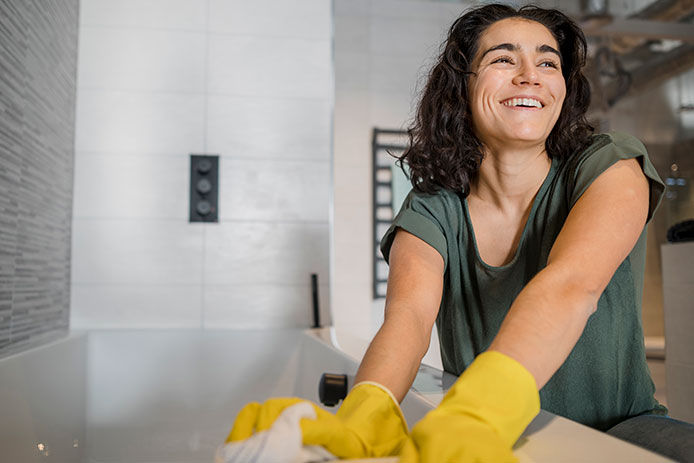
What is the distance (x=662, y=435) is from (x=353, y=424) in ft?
1.36

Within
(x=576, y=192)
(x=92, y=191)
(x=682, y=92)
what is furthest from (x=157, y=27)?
(x=682, y=92)

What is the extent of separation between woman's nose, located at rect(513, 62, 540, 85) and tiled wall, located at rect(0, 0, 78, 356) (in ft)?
4.03

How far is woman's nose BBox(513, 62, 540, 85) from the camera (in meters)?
1.11

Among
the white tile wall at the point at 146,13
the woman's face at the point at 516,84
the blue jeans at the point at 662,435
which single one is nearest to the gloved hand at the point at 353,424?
the blue jeans at the point at 662,435

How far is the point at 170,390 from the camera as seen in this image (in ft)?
7.82

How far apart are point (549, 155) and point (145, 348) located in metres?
1.77

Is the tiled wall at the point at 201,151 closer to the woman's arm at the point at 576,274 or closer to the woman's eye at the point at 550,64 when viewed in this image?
the woman's eye at the point at 550,64

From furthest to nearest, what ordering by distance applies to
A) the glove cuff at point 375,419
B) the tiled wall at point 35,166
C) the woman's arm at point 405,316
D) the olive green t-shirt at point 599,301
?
the tiled wall at point 35,166 → the olive green t-shirt at point 599,301 → the woman's arm at point 405,316 → the glove cuff at point 375,419

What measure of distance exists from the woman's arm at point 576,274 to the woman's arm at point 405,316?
19 centimetres

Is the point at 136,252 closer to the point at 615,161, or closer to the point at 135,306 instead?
the point at 135,306

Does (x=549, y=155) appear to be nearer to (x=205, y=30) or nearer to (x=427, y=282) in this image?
(x=427, y=282)

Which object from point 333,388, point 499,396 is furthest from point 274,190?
point 499,396

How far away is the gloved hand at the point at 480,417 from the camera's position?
538mm

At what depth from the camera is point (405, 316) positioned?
935mm
